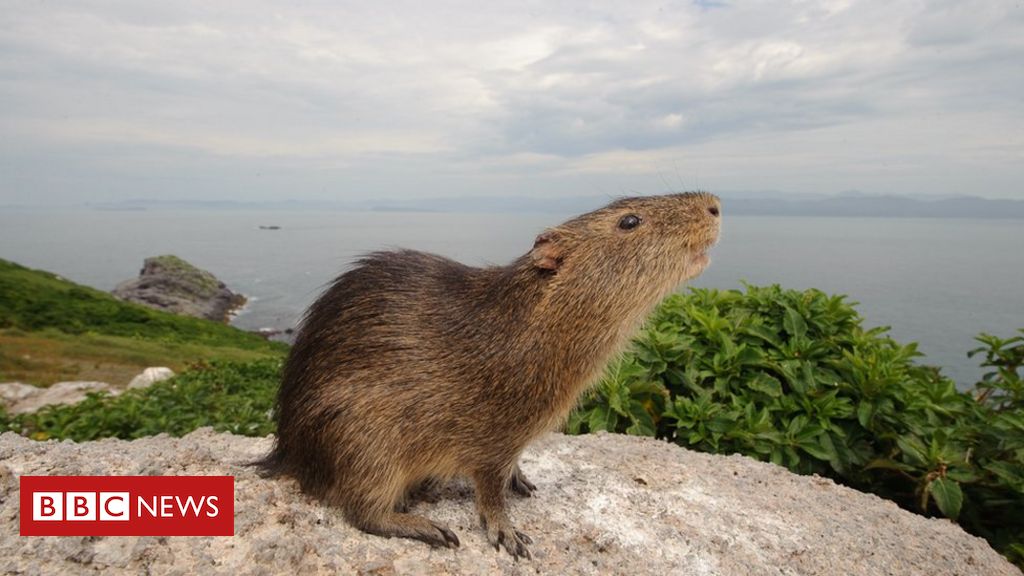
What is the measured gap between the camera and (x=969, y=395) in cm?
559

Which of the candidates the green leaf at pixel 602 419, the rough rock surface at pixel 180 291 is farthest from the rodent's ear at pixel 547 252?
the rough rock surface at pixel 180 291

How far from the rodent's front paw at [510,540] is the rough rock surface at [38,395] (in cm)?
952

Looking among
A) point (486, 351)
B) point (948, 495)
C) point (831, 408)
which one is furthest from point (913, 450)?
point (486, 351)

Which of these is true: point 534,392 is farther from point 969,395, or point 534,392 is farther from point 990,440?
point 969,395

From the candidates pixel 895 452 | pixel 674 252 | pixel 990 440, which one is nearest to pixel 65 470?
pixel 674 252

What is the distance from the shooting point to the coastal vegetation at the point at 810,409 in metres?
4.69

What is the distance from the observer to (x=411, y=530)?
3.19 m

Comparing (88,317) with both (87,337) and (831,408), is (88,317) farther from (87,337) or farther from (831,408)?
(831,408)

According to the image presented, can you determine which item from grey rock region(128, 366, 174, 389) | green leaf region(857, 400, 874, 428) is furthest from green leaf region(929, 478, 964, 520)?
grey rock region(128, 366, 174, 389)

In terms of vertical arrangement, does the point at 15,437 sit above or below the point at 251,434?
above

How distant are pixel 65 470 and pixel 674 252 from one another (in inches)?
A: 131

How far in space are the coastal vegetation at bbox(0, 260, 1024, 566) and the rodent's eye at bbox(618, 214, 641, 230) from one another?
43.6 inches

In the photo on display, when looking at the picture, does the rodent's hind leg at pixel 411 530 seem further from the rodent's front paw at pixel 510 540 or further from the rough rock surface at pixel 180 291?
the rough rock surface at pixel 180 291

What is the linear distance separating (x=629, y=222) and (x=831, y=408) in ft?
9.42
